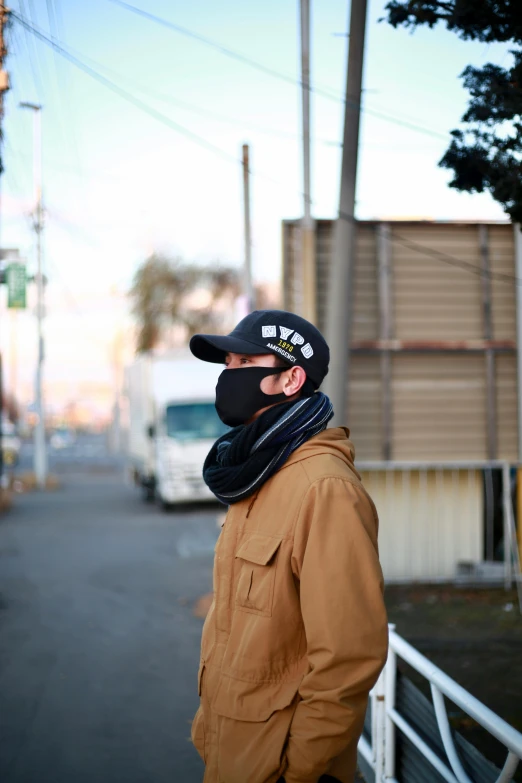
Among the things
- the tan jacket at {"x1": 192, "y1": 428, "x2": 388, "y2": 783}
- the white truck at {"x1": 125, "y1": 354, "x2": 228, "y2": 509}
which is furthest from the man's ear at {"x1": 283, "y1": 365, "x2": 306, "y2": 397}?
the white truck at {"x1": 125, "y1": 354, "x2": 228, "y2": 509}

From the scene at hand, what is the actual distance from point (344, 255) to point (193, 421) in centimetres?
1298

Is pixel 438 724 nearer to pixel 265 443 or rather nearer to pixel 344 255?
pixel 265 443

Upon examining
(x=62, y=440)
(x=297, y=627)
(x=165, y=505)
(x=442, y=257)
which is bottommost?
(x=62, y=440)

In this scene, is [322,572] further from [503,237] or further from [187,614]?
[503,237]

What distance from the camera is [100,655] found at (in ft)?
21.9

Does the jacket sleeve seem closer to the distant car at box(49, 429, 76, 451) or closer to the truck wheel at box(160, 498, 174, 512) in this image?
the truck wheel at box(160, 498, 174, 512)

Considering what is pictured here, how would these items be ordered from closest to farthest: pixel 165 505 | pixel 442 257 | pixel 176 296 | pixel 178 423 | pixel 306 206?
pixel 306 206 → pixel 442 257 → pixel 165 505 → pixel 178 423 → pixel 176 296

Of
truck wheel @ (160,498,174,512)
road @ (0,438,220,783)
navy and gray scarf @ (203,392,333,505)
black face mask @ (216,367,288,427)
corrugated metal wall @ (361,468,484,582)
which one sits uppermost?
black face mask @ (216,367,288,427)

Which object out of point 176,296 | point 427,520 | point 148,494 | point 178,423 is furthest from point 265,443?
point 176,296

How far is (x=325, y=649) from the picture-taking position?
1.96 metres

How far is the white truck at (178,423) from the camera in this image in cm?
1872

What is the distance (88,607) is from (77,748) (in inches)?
148

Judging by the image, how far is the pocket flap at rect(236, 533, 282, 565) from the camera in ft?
6.99

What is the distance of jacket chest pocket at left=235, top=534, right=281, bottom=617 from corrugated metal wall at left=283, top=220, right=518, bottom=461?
665cm
